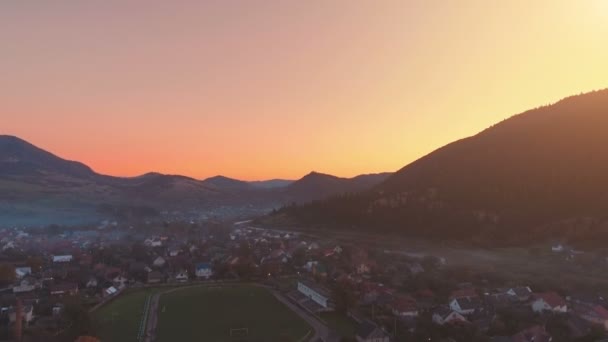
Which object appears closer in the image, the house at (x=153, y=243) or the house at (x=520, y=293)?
the house at (x=520, y=293)

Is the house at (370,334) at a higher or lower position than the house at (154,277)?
lower

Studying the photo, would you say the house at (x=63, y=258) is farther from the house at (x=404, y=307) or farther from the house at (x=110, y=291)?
the house at (x=404, y=307)

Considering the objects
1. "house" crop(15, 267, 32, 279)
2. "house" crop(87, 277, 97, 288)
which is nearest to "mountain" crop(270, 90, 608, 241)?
"house" crop(87, 277, 97, 288)

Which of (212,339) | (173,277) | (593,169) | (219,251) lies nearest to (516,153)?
(593,169)

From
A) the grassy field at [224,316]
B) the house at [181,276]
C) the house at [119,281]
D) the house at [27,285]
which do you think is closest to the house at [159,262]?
the house at [181,276]

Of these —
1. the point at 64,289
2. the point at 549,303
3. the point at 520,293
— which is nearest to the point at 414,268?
the point at 520,293
